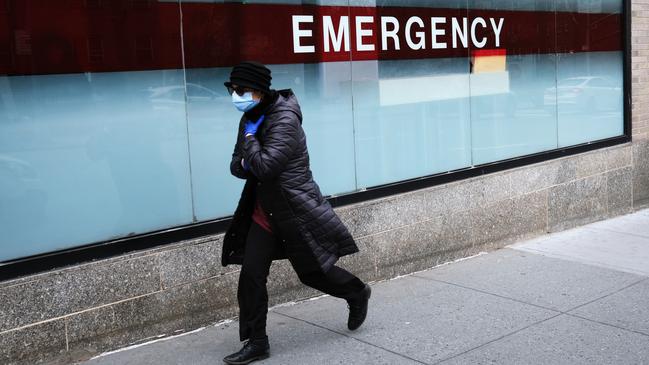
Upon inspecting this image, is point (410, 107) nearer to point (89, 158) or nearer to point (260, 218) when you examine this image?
point (260, 218)

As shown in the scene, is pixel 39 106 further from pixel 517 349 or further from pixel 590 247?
pixel 590 247

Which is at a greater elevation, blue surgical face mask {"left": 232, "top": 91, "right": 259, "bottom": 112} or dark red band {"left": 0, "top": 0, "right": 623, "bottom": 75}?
dark red band {"left": 0, "top": 0, "right": 623, "bottom": 75}

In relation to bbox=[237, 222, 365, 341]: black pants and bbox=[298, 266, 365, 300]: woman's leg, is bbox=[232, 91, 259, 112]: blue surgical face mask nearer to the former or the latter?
bbox=[237, 222, 365, 341]: black pants

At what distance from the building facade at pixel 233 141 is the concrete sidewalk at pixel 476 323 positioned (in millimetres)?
264

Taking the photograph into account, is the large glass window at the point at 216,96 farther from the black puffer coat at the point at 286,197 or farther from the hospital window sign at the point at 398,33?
the black puffer coat at the point at 286,197

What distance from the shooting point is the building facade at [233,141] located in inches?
182

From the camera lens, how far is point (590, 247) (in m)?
7.61

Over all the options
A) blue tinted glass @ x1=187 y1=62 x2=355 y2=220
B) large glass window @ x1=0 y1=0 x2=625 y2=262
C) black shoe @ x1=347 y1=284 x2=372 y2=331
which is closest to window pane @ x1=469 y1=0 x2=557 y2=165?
large glass window @ x1=0 y1=0 x2=625 y2=262

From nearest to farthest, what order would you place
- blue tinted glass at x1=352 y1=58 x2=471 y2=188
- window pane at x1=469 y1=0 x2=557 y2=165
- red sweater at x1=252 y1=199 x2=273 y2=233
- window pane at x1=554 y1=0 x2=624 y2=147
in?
red sweater at x1=252 y1=199 x2=273 y2=233
blue tinted glass at x1=352 y1=58 x2=471 y2=188
window pane at x1=469 y1=0 x2=557 y2=165
window pane at x1=554 y1=0 x2=624 y2=147

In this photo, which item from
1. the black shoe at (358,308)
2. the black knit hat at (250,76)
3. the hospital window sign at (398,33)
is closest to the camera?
the black knit hat at (250,76)

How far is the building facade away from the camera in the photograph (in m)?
4.61

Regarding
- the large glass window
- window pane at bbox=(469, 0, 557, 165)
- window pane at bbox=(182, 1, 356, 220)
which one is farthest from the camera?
window pane at bbox=(469, 0, 557, 165)

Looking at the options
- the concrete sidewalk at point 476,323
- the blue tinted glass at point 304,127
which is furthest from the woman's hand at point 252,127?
the concrete sidewalk at point 476,323

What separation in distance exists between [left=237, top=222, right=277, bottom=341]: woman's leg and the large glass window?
1.02 metres
